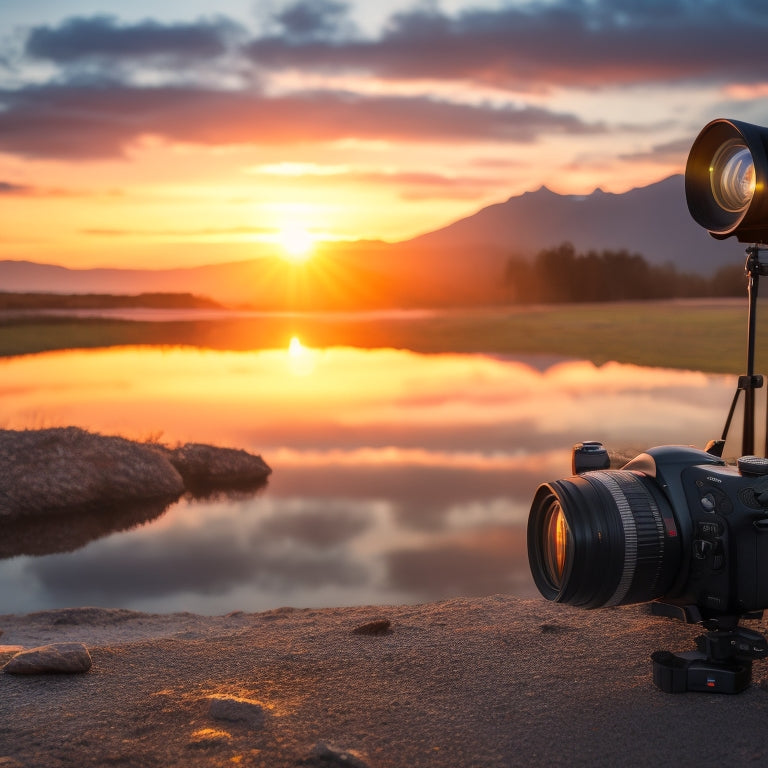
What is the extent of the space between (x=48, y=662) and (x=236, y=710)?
1.13 m

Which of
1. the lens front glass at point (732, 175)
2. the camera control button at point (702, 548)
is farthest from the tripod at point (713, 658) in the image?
the lens front glass at point (732, 175)

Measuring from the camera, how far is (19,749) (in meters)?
3.49

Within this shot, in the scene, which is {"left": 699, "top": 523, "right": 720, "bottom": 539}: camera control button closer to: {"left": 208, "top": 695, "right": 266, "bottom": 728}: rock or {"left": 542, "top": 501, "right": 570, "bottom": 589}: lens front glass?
{"left": 542, "top": 501, "right": 570, "bottom": 589}: lens front glass

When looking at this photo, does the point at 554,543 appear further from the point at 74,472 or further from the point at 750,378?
the point at 74,472

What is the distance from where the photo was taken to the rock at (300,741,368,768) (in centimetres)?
331

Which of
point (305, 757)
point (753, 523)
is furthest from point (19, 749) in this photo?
point (753, 523)

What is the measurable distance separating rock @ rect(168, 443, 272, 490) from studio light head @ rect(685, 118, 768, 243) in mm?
7914

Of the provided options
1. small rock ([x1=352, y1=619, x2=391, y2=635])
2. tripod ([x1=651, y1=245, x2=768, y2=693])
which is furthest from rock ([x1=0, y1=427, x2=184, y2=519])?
tripod ([x1=651, y1=245, x2=768, y2=693])

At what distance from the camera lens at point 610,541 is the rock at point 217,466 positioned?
25.8 ft

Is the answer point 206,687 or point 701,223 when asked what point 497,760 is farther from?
point 701,223

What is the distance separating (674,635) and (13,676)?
3415mm

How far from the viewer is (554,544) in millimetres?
4020

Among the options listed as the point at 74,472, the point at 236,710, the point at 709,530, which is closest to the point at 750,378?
the point at 709,530

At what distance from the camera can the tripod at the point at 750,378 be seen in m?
4.57
